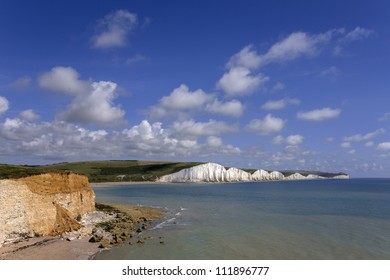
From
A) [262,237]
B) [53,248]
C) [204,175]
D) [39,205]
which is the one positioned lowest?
[262,237]

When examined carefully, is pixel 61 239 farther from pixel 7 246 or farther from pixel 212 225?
pixel 212 225

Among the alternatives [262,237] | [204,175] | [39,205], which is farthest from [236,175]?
[39,205]

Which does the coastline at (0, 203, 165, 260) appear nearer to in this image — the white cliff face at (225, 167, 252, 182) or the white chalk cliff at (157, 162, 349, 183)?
the white chalk cliff at (157, 162, 349, 183)

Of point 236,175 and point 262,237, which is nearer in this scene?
point 262,237

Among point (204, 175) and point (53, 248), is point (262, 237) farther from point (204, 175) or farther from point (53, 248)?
point (204, 175)

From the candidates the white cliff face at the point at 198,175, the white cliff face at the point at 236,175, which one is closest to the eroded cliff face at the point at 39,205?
the white cliff face at the point at 198,175

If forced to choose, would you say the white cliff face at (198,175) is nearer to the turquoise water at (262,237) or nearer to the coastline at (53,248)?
the turquoise water at (262,237)

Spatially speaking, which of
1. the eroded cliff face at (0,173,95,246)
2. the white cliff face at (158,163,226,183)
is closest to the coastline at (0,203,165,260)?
the eroded cliff face at (0,173,95,246)

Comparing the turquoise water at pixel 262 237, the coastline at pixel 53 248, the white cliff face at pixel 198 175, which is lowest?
the turquoise water at pixel 262 237

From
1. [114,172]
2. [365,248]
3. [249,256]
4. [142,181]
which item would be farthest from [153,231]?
[114,172]
